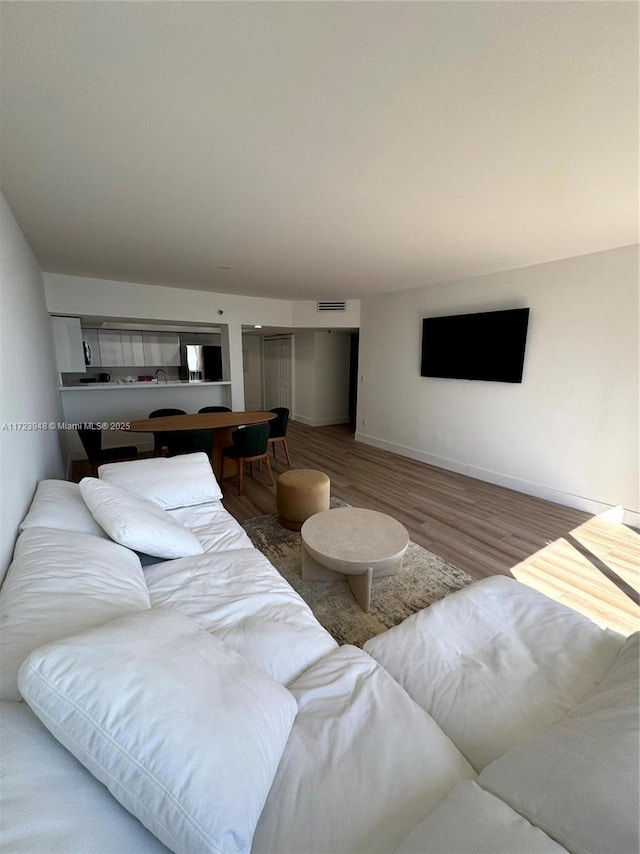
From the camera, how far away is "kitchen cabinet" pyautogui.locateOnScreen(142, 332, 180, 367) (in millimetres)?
6465

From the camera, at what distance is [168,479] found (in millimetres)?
2348

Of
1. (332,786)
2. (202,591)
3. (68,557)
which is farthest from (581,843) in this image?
(68,557)

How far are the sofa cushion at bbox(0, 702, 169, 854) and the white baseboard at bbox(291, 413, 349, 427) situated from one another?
7.11 m

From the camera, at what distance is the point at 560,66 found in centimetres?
118

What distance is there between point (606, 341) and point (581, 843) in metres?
3.90

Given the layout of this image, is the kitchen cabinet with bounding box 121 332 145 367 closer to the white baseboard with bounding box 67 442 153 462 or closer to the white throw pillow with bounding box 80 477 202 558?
the white baseboard with bounding box 67 442 153 462

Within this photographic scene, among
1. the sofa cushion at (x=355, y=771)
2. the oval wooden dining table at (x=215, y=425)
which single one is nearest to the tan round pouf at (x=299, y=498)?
the oval wooden dining table at (x=215, y=425)

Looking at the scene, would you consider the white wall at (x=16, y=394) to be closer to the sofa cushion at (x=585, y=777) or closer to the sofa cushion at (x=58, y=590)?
the sofa cushion at (x=58, y=590)

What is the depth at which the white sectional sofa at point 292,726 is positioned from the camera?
2.08 feet

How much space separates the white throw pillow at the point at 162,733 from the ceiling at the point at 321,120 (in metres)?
1.75

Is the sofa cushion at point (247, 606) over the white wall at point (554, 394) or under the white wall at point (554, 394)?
under

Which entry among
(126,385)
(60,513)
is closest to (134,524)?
(60,513)

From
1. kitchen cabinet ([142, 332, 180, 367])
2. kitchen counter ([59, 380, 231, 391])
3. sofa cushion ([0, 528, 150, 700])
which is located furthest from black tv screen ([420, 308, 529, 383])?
kitchen cabinet ([142, 332, 180, 367])

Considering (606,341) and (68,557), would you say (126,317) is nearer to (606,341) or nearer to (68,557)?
(68,557)
